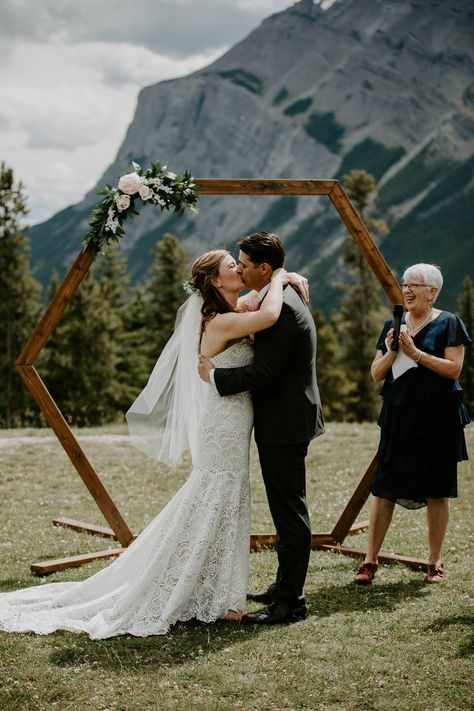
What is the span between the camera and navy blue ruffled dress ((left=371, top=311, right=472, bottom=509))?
6.62 metres

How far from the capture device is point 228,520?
5879 mm

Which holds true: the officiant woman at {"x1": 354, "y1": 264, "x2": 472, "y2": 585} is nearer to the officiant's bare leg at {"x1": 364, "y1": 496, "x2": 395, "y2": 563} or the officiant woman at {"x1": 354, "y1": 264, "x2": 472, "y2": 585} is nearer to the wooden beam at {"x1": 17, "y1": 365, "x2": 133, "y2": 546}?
the officiant's bare leg at {"x1": 364, "y1": 496, "x2": 395, "y2": 563}

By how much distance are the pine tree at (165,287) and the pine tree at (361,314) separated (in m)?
10.3

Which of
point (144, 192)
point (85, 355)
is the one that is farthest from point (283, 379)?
point (85, 355)

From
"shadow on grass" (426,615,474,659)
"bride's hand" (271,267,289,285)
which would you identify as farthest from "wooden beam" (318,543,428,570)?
"bride's hand" (271,267,289,285)

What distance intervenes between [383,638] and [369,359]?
40.0m

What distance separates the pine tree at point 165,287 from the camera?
156 ft

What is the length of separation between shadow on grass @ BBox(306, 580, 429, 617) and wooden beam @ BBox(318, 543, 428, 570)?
43 centimetres

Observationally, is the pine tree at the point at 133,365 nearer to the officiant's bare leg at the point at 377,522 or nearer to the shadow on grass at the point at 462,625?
the officiant's bare leg at the point at 377,522

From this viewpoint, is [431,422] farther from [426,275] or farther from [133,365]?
[133,365]

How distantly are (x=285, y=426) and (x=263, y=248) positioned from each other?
137 cm

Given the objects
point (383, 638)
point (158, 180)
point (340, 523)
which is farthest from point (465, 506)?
point (158, 180)

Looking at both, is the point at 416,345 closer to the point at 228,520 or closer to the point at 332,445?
the point at 228,520

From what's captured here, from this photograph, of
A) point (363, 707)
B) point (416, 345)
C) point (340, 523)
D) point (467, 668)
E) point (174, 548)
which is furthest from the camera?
point (340, 523)
